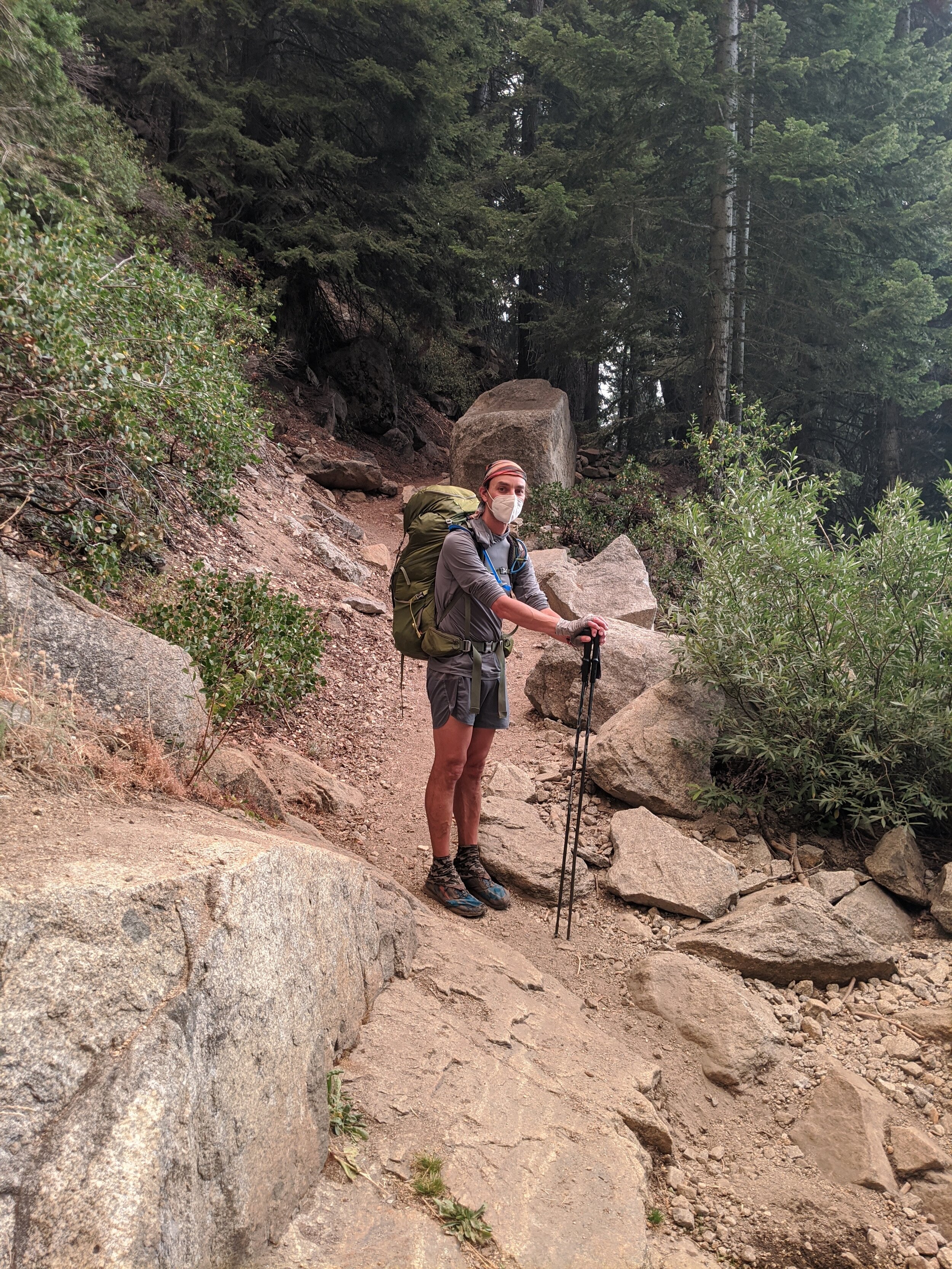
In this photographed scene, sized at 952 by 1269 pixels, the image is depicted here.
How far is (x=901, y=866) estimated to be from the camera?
448 centimetres

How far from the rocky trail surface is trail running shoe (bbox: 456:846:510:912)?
0.13 m

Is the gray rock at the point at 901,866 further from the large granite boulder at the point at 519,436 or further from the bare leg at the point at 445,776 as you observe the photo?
the large granite boulder at the point at 519,436

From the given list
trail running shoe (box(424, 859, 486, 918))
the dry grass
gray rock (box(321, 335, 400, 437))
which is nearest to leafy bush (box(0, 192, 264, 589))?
the dry grass

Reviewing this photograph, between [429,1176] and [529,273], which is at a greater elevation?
[529,273]

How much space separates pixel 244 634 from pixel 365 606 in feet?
12.3

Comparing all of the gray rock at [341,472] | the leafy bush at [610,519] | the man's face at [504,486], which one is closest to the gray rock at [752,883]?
the man's face at [504,486]

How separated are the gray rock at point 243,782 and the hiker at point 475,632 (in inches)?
31.6

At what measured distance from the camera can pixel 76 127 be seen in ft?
26.2

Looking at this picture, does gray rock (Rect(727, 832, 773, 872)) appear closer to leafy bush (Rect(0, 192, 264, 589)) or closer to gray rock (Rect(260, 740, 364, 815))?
gray rock (Rect(260, 740, 364, 815))

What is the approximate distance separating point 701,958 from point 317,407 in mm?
13809

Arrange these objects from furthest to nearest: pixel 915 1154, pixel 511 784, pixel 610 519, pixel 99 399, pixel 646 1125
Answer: pixel 610 519
pixel 511 784
pixel 99 399
pixel 915 1154
pixel 646 1125

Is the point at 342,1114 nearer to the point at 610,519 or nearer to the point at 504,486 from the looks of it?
the point at 504,486

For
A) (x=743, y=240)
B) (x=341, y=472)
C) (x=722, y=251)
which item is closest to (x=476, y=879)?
(x=341, y=472)

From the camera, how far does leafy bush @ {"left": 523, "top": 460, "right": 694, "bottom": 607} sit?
40.0 ft
